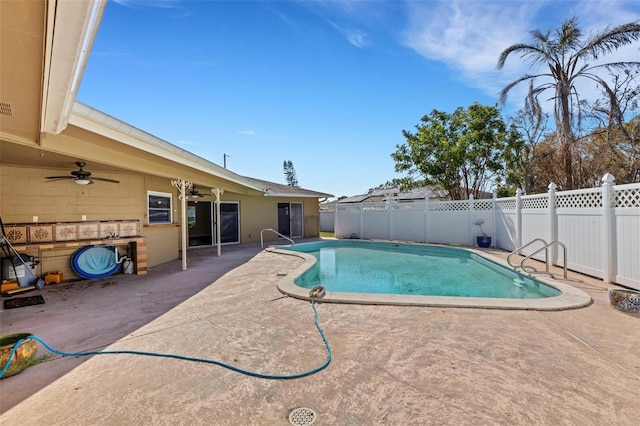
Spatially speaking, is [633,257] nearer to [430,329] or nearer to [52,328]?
[430,329]

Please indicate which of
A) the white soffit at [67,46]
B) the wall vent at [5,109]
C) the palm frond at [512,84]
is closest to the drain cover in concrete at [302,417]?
the white soffit at [67,46]

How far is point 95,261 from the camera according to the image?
21.5 feet

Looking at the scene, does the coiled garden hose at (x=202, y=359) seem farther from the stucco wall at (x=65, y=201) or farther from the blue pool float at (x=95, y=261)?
the stucco wall at (x=65, y=201)

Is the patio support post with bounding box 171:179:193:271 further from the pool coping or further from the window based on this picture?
the pool coping

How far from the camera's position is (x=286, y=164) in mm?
53312

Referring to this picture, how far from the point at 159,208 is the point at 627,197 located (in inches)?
419

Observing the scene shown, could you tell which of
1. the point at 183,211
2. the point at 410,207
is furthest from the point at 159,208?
the point at 410,207

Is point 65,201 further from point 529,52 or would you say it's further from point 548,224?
point 529,52

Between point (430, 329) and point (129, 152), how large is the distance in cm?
581

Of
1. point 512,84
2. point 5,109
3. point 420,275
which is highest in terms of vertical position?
point 512,84

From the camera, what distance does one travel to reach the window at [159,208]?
26.9 feet

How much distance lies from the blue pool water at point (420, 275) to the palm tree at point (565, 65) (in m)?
5.56

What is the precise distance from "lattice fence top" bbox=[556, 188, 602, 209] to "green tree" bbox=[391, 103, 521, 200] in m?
6.63

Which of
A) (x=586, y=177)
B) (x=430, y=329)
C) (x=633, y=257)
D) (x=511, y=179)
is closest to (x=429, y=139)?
(x=511, y=179)
